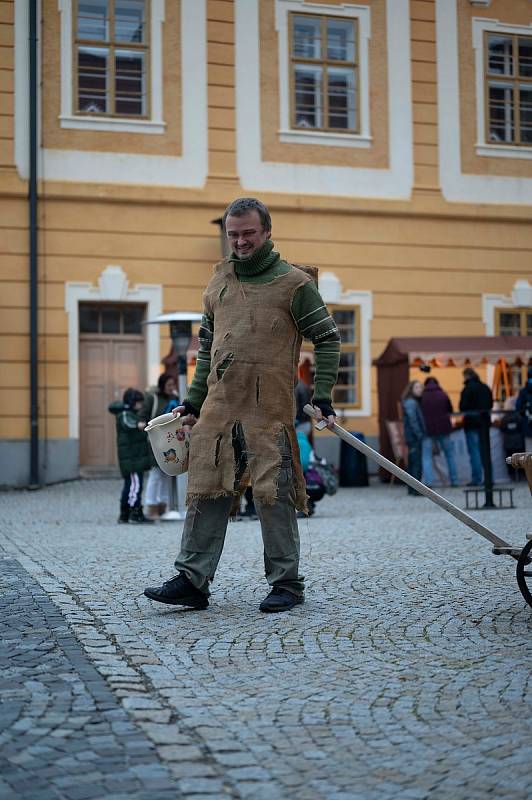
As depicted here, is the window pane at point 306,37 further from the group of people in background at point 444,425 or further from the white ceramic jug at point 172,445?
the white ceramic jug at point 172,445

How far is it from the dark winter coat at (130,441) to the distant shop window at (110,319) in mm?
6813

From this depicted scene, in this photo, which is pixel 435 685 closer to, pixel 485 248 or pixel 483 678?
pixel 483 678

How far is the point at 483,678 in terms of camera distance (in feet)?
14.4

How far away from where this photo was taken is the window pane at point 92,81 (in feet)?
63.1

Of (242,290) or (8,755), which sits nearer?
(8,755)

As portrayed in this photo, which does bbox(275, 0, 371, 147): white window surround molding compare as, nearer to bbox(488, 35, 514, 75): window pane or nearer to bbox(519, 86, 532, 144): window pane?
bbox(488, 35, 514, 75): window pane

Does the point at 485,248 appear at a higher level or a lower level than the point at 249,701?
higher

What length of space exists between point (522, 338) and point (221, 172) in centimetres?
538

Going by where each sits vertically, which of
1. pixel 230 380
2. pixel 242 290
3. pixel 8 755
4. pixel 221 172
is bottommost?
pixel 8 755

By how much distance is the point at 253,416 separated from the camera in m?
5.85

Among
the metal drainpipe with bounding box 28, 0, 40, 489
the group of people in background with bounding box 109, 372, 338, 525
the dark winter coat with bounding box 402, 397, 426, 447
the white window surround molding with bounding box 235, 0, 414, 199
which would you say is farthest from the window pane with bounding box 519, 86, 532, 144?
the group of people in background with bounding box 109, 372, 338, 525

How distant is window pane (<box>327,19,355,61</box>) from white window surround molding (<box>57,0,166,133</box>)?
2937 millimetres

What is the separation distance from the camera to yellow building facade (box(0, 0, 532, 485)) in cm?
1888

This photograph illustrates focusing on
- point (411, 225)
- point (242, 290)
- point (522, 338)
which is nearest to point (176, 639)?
point (242, 290)
